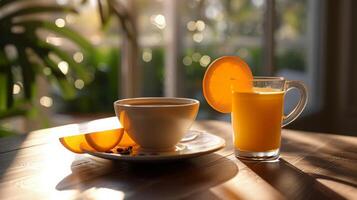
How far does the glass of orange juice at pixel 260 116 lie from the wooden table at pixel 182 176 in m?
0.04

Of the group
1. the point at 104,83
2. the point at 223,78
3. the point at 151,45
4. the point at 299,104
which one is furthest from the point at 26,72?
the point at 104,83

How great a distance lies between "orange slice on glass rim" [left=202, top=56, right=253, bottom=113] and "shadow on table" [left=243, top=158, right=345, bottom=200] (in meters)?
0.14

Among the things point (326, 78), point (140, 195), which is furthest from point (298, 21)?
point (140, 195)

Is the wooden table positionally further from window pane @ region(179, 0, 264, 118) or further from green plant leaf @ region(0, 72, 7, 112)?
window pane @ region(179, 0, 264, 118)

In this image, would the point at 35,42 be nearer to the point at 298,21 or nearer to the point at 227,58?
the point at 227,58

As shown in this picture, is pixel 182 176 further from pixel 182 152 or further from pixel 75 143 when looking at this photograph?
pixel 75 143

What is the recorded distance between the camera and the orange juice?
90cm

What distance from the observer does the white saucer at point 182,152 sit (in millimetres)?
824

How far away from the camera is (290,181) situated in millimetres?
771

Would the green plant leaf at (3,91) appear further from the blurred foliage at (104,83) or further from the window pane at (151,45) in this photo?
the blurred foliage at (104,83)

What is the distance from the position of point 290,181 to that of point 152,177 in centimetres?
23

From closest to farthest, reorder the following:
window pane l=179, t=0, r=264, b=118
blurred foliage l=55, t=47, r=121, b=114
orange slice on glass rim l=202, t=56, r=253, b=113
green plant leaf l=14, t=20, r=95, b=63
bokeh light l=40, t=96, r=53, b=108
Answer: orange slice on glass rim l=202, t=56, r=253, b=113
green plant leaf l=14, t=20, r=95, b=63
bokeh light l=40, t=96, r=53, b=108
window pane l=179, t=0, r=264, b=118
blurred foliage l=55, t=47, r=121, b=114

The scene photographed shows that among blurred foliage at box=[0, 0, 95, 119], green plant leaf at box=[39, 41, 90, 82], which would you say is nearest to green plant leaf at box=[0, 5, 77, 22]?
blurred foliage at box=[0, 0, 95, 119]

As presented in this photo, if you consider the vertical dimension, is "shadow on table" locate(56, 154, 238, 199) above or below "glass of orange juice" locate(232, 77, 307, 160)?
below
